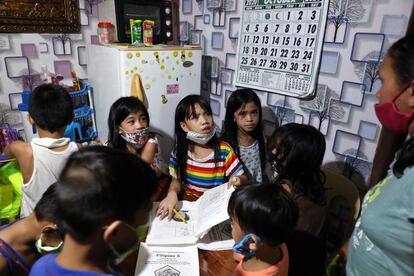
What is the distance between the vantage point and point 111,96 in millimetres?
1811

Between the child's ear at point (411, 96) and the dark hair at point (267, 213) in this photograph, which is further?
the dark hair at point (267, 213)

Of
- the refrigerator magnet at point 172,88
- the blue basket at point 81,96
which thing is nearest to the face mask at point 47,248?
the refrigerator magnet at point 172,88

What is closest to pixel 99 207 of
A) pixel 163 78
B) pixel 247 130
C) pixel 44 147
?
pixel 44 147

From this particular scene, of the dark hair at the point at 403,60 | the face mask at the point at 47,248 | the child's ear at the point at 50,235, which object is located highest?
the dark hair at the point at 403,60

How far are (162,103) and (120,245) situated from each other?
1.38 meters

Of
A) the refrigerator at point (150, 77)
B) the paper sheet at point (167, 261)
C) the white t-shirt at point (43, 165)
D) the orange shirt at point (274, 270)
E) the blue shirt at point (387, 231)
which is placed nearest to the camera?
the blue shirt at point (387, 231)

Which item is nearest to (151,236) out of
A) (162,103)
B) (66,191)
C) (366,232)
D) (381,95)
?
(66,191)

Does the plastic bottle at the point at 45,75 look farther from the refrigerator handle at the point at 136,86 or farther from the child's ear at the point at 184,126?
the child's ear at the point at 184,126

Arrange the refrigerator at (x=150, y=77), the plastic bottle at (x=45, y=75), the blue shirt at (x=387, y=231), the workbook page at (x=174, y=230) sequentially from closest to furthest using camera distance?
the blue shirt at (x=387, y=231) → the workbook page at (x=174, y=230) → the refrigerator at (x=150, y=77) → the plastic bottle at (x=45, y=75)

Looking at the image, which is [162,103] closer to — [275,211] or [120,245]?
[275,211]

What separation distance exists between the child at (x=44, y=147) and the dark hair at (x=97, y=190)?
2.29 feet

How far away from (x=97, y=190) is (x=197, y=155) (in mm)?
953

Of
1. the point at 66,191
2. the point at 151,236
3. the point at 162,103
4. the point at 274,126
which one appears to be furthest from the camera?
the point at 162,103

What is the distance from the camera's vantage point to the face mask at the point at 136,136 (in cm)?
139
